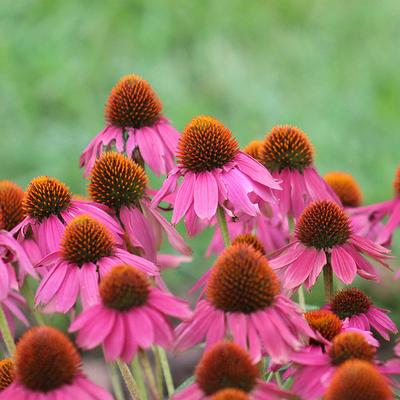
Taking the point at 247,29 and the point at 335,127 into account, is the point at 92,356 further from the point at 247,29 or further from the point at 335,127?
the point at 247,29

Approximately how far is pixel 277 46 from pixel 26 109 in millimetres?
1573

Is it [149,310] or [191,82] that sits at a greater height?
[149,310]

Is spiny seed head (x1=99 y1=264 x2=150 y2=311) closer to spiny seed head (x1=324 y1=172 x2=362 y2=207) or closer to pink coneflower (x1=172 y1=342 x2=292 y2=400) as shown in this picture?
pink coneflower (x1=172 y1=342 x2=292 y2=400)

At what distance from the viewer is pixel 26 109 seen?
15.6 ft

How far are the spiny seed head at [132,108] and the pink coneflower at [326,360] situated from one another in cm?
90

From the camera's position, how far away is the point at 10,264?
173 centimetres

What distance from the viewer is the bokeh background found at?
176 inches

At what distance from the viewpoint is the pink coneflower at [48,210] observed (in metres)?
1.69

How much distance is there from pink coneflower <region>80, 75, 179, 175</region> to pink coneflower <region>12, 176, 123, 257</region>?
8.5 inches

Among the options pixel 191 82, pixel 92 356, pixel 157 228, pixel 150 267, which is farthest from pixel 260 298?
pixel 191 82

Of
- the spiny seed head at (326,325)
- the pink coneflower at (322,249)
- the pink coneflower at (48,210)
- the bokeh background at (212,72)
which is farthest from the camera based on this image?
the bokeh background at (212,72)

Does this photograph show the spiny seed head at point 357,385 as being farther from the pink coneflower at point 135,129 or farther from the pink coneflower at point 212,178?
the pink coneflower at point 135,129

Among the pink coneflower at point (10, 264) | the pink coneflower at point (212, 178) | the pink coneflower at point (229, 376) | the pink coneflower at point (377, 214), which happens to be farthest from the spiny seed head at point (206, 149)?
the pink coneflower at point (229, 376)

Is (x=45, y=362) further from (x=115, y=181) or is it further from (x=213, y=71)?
(x=213, y=71)
